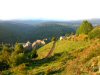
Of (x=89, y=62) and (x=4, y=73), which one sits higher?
(x=89, y=62)

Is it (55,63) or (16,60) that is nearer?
(55,63)

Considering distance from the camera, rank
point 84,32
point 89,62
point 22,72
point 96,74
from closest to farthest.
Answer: point 96,74 < point 89,62 < point 22,72 < point 84,32

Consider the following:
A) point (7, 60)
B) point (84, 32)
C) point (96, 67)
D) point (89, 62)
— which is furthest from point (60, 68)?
point (84, 32)

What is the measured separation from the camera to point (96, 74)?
34.8 meters

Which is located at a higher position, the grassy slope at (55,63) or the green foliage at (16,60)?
the grassy slope at (55,63)

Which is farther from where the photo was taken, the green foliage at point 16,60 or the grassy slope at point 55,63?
the green foliage at point 16,60

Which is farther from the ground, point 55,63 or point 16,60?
point 55,63

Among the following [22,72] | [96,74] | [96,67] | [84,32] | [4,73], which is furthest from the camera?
[84,32]

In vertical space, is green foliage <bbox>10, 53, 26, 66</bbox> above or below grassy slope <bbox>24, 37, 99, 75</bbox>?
below

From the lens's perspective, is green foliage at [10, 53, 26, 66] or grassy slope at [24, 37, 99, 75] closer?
grassy slope at [24, 37, 99, 75]

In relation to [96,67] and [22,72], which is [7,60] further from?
[96,67]

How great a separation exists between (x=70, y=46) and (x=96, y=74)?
151 ft

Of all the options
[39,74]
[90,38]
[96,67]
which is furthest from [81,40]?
[96,67]

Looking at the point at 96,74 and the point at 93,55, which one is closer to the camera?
the point at 96,74
